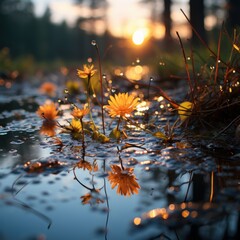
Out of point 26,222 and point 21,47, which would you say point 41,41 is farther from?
point 26,222

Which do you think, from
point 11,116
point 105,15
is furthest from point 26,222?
point 105,15

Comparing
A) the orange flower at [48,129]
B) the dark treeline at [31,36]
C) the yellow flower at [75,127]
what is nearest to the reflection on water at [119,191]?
the yellow flower at [75,127]

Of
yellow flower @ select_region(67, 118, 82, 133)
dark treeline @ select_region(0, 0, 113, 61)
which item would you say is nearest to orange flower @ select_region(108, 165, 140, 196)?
yellow flower @ select_region(67, 118, 82, 133)

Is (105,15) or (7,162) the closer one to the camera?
(7,162)

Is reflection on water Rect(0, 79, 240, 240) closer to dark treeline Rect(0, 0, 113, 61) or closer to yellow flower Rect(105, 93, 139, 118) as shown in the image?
yellow flower Rect(105, 93, 139, 118)

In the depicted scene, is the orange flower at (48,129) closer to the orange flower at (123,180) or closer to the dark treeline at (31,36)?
the orange flower at (123,180)
